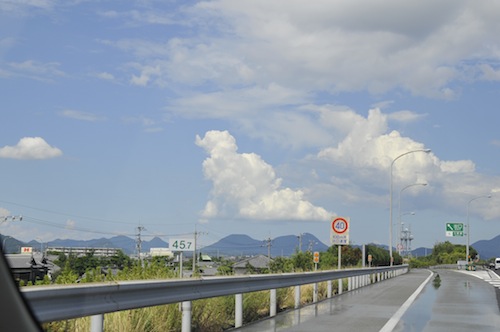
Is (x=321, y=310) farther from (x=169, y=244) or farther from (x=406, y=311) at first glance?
(x=169, y=244)

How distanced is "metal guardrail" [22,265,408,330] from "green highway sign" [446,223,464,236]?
285 ft

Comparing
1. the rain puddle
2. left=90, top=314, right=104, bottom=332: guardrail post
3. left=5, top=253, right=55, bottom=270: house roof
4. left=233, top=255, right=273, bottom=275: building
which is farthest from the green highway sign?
left=5, top=253, right=55, bottom=270: house roof

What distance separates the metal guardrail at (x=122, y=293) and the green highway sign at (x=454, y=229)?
8699 centimetres

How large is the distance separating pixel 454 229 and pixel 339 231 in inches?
2782

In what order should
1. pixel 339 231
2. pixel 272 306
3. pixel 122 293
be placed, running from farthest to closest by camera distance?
pixel 339 231, pixel 272 306, pixel 122 293

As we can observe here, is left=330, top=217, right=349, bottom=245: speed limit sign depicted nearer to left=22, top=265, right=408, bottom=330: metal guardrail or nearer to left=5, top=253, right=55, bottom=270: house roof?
left=22, top=265, right=408, bottom=330: metal guardrail

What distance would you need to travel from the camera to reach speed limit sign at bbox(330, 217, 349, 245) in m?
31.8

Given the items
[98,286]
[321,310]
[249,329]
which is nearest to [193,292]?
[249,329]

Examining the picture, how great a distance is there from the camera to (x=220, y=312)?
13.5m

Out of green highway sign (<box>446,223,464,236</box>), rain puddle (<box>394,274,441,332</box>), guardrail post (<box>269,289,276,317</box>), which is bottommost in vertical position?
rain puddle (<box>394,274,441,332</box>)

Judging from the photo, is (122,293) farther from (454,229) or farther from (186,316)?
(454,229)

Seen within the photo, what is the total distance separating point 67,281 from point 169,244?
28.9 m

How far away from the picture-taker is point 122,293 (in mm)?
8836

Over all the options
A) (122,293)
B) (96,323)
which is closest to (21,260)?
(96,323)
